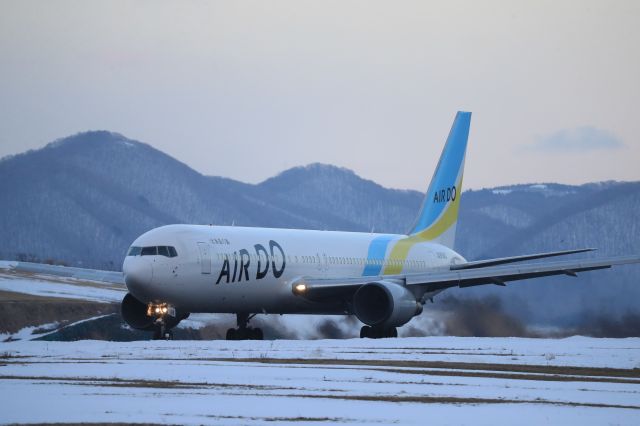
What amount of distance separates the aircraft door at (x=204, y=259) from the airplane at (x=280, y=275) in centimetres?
3

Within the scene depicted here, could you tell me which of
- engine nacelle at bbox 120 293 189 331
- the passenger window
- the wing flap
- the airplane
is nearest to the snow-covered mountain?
the wing flap

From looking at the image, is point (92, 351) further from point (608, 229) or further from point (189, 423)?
point (608, 229)

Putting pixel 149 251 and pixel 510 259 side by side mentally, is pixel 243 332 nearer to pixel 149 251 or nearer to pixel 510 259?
pixel 149 251

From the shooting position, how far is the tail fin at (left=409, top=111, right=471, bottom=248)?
48.5 meters

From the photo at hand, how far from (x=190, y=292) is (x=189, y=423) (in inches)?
819

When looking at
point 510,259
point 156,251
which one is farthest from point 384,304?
point 156,251

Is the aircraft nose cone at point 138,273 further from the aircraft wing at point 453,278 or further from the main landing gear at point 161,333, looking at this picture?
the aircraft wing at point 453,278

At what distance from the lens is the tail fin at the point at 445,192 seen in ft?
159

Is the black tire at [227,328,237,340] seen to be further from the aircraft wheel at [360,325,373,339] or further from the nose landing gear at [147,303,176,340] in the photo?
the aircraft wheel at [360,325,373,339]

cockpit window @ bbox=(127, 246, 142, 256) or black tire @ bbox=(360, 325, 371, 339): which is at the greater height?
cockpit window @ bbox=(127, 246, 142, 256)

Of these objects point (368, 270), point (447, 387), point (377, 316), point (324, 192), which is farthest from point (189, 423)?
point (324, 192)

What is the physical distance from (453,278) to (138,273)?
33.9ft

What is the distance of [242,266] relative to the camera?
120ft

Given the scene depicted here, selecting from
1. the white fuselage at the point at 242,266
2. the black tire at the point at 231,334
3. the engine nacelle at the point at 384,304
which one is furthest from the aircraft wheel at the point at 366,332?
the black tire at the point at 231,334
